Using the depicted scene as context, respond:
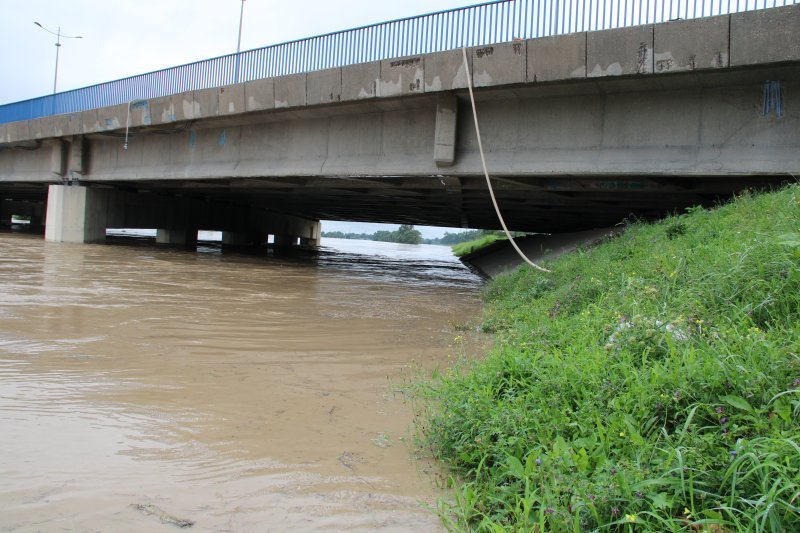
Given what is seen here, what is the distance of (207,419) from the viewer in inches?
140

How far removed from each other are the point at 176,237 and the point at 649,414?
92.8 ft

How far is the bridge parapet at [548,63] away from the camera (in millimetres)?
8266

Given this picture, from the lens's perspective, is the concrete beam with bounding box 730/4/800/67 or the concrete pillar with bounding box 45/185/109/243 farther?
the concrete pillar with bounding box 45/185/109/243

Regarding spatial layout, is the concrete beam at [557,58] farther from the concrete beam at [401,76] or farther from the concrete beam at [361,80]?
the concrete beam at [361,80]

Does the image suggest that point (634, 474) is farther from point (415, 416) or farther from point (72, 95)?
point (72, 95)

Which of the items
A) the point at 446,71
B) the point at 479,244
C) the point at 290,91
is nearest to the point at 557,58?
the point at 446,71

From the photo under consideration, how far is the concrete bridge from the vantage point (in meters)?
8.79

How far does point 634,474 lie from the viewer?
7.53 ft

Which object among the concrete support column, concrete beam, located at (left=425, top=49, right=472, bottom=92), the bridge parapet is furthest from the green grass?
concrete beam, located at (left=425, top=49, right=472, bottom=92)

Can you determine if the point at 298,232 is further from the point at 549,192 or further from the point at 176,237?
the point at 549,192

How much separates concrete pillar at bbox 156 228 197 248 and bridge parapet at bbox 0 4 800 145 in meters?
13.6

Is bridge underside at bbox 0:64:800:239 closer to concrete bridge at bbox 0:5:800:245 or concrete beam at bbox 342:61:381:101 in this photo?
concrete bridge at bbox 0:5:800:245

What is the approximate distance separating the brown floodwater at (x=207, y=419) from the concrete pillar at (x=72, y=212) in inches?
661

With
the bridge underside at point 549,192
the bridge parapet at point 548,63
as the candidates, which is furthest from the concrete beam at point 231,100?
the bridge underside at point 549,192
